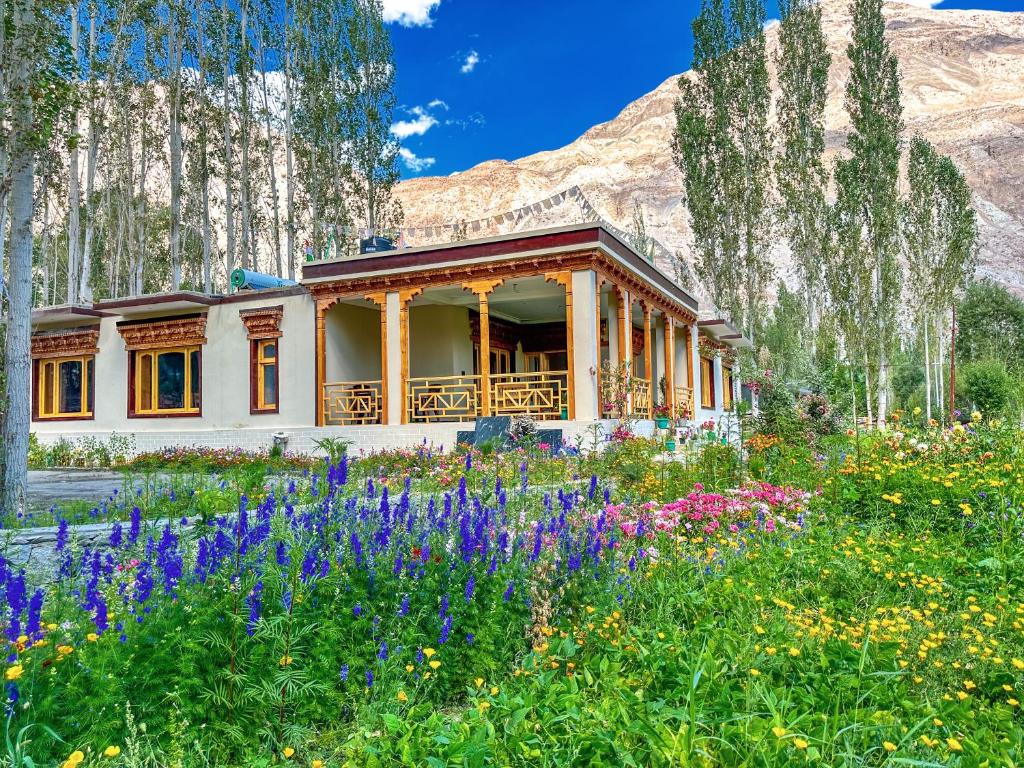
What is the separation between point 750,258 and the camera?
83.9 feet

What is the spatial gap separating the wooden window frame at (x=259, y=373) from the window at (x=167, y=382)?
1672 millimetres

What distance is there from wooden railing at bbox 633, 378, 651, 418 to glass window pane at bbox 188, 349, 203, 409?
1059cm

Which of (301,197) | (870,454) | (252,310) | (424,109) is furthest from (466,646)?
(424,109)

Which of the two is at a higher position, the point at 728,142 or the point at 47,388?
the point at 728,142

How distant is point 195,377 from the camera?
53.4 ft

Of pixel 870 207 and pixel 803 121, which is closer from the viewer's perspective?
pixel 870 207

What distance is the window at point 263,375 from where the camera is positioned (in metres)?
15.4

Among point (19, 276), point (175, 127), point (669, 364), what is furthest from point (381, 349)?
point (175, 127)

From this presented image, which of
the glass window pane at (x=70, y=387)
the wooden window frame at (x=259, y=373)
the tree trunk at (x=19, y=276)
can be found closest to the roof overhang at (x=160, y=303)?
the wooden window frame at (x=259, y=373)

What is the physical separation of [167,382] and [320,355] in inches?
195

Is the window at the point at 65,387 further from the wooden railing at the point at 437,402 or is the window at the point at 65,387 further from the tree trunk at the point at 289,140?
the tree trunk at the point at 289,140

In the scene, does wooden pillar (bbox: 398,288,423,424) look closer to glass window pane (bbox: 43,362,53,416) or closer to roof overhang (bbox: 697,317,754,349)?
roof overhang (bbox: 697,317,754,349)

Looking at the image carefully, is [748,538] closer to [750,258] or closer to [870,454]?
[870,454]

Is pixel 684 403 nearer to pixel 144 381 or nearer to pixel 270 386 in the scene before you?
pixel 270 386
